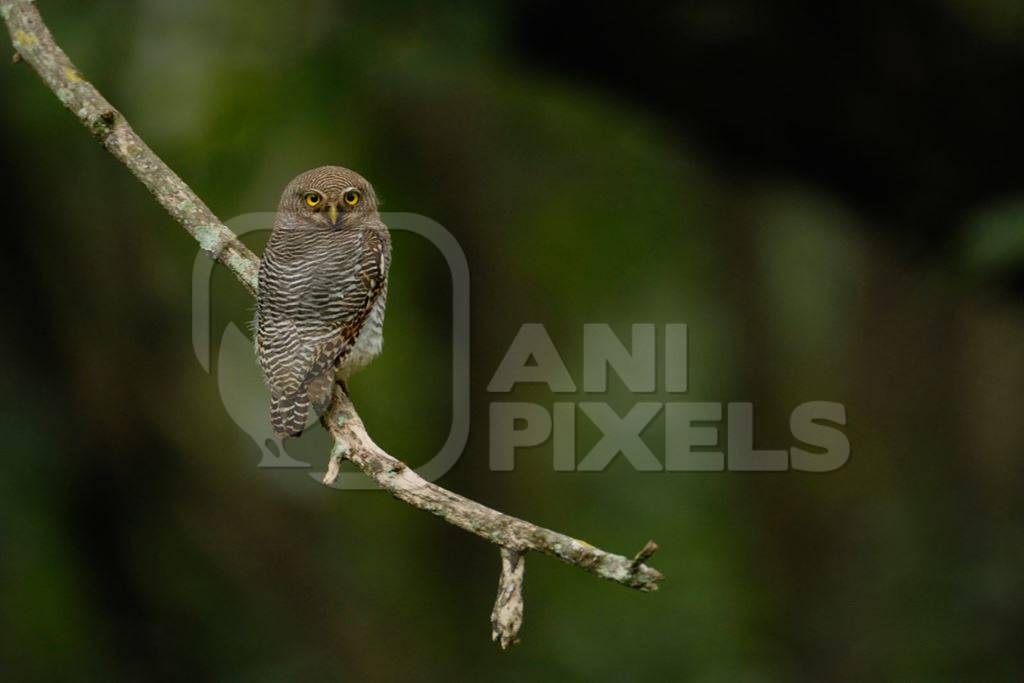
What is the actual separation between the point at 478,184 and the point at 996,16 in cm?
348

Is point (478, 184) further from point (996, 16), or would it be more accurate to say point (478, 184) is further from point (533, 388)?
point (996, 16)

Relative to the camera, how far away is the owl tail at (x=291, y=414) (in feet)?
13.2

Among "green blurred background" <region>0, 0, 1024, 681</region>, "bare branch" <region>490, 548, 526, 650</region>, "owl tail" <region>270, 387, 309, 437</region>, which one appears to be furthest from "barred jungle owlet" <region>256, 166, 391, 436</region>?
"bare branch" <region>490, 548, 526, 650</region>

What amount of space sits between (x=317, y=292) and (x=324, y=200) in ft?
1.57

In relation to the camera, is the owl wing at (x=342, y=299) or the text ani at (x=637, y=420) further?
the text ani at (x=637, y=420)

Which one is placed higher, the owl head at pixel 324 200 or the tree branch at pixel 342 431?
the owl head at pixel 324 200

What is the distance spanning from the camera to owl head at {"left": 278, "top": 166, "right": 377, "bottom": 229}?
15.8ft

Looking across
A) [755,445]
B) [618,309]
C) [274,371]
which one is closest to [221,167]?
[274,371]

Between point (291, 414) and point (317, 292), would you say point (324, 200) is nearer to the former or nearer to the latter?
point (317, 292)

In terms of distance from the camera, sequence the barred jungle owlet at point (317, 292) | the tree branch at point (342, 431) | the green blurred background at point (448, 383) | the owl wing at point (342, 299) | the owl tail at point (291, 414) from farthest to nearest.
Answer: the green blurred background at point (448, 383)
the owl wing at point (342, 299)
the barred jungle owlet at point (317, 292)
the owl tail at point (291, 414)
the tree branch at point (342, 431)

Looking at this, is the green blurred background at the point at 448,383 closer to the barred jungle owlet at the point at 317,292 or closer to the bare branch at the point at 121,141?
the barred jungle owlet at the point at 317,292

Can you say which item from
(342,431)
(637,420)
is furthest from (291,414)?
(637,420)

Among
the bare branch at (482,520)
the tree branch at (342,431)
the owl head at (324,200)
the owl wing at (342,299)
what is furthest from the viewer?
the owl head at (324,200)

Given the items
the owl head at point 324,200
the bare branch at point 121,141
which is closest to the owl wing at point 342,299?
the owl head at point 324,200
